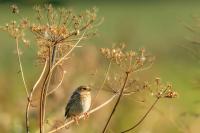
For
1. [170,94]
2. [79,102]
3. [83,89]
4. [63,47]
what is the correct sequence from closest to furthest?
[170,94], [63,47], [79,102], [83,89]

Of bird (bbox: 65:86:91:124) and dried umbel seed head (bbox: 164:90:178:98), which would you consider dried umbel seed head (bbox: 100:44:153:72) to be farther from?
bird (bbox: 65:86:91:124)

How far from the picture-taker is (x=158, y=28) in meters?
22.6

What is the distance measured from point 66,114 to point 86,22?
6.01ft

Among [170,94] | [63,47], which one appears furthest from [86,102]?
[170,94]

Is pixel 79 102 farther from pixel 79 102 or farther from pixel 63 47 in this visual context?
pixel 63 47

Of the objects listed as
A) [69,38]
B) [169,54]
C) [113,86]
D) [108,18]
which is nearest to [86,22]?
[69,38]

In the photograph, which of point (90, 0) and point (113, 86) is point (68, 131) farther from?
point (90, 0)

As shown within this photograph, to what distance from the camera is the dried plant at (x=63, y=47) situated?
3.74 m

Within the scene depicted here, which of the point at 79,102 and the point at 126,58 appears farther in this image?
the point at 79,102

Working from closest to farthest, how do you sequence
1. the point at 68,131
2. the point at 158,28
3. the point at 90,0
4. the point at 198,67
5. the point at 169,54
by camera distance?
the point at 198,67
the point at 68,131
the point at 169,54
the point at 158,28
the point at 90,0

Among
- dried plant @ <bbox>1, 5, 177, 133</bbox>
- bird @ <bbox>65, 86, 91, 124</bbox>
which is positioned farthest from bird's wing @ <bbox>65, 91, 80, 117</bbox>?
dried plant @ <bbox>1, 5, 177, 133</bbox>

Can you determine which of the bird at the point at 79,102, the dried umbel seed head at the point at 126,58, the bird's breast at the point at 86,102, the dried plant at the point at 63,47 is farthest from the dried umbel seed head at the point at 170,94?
the bird's breast at the point at 86,102

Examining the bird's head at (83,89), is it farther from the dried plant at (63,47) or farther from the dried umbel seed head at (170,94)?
the dried umbel seed head at (170,94)

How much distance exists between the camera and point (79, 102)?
6145 mm
